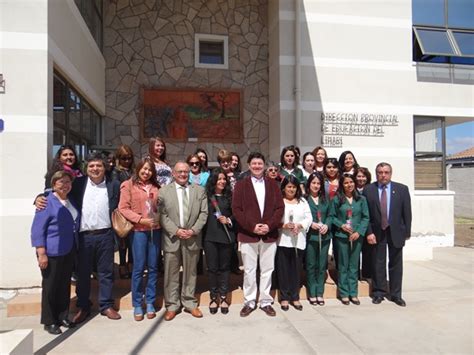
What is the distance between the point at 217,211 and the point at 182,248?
0.59 meters

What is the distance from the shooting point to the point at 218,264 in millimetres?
4309

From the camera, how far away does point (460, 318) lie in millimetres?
4270

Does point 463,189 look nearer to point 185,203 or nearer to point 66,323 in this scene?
point 185,203

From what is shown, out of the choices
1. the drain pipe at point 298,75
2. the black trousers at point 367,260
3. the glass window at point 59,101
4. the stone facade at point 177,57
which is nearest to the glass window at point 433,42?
the drain pipe at point 298,75

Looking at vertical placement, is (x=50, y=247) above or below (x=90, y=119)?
below

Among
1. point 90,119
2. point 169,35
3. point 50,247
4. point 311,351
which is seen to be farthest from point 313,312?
point 169,35

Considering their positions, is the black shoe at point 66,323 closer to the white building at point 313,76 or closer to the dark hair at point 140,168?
the dark hair at point 140,168

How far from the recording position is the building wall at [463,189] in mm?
21383

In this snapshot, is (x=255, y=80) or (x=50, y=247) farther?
(x=255, y=80)

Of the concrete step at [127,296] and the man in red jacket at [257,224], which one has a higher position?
the man in red jacket at [257,224]

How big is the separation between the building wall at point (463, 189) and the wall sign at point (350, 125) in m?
15.9

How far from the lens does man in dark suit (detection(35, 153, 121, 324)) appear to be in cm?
395

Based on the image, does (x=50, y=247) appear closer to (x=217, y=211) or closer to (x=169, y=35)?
(x=217, y=211)

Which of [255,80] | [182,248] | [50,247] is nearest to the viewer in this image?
[50,247]
